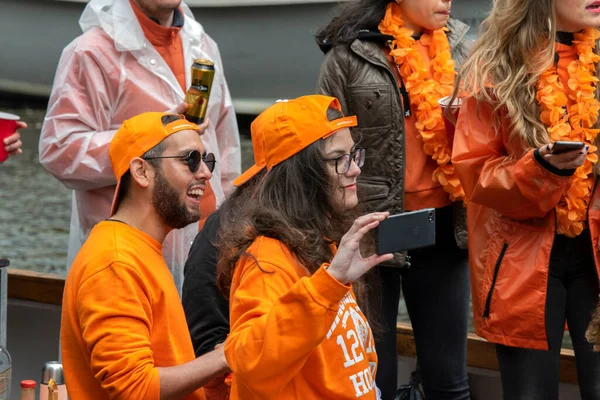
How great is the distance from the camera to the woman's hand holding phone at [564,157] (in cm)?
311

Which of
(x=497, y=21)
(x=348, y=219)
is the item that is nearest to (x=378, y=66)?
(x=497, y=21)

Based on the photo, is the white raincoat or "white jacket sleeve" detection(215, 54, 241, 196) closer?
the white raincoat

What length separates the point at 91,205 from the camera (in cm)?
398

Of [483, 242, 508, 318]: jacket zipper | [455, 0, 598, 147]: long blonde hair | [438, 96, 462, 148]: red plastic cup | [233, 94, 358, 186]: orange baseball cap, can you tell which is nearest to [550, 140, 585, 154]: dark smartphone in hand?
[455, 0, 598, 147]: long blonde hair

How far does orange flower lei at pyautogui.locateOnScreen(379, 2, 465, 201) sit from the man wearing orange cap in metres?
0.93

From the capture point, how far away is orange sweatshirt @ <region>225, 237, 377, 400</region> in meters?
2.39

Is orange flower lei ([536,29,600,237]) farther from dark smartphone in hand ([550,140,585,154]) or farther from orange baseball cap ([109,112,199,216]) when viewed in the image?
orange baseball cap ([109,112,199,216])

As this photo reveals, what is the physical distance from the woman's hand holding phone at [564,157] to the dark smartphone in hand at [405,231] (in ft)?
2.26

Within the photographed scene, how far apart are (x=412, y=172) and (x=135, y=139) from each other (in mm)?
1121

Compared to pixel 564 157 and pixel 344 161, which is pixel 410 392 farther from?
pixel 344 161

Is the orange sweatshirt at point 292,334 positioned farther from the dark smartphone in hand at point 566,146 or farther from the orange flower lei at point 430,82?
the orange flower lei at point 430,82

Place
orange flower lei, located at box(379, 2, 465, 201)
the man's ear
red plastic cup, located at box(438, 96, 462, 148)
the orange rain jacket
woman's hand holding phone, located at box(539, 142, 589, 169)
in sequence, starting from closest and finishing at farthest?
the man's ear
woman's hand holding phone, located at box(539, 142, 589, 169)
the orange rain jacket
red plastic cup, located at box(438, 96, 462, 148)
orange flower lei, located at box(379, 2, 465, 201)

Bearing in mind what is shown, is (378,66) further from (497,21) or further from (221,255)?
(221,255)

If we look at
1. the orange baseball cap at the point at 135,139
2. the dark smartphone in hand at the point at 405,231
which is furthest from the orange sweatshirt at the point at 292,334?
the orange baseball cap at the point at 135,139
